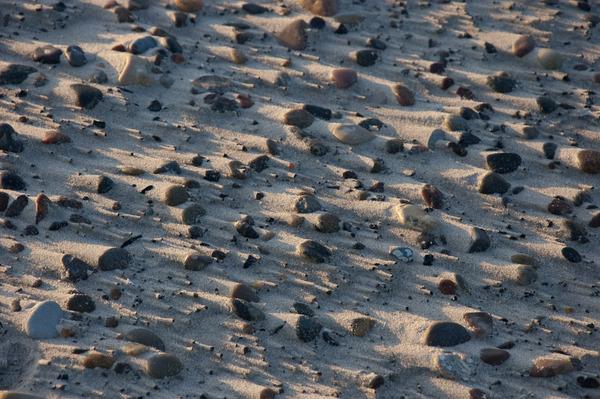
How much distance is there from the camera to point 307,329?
3.11m

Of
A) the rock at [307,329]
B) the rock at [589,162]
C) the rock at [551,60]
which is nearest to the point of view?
the rock at [307,329]

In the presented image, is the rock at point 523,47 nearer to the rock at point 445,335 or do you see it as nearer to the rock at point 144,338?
the rock at point 445,335

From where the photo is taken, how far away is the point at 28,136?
3.94 meters

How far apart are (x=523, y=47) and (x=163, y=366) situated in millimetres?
2836

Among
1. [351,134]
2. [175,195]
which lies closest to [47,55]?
[175,195]

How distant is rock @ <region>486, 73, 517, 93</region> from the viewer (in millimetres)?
4391

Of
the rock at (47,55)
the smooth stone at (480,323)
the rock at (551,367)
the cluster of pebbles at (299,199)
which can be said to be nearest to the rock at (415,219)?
the cluster of pebbles at (299,199)

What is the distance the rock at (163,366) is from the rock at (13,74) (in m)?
2.01

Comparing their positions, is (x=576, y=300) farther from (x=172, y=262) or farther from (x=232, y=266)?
(x=172, y=262)

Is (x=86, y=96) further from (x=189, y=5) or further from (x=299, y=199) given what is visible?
(x=299, y=199)

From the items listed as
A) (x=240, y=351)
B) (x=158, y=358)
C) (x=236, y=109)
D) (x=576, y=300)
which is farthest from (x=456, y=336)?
(x=236, y=109)

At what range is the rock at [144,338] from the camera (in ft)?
9.84

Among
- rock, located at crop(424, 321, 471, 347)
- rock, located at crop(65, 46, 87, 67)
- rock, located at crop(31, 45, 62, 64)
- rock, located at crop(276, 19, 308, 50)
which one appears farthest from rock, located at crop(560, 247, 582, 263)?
rock, located at crop(31, 45, 62, 64)

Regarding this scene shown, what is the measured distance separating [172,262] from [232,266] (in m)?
0.25
